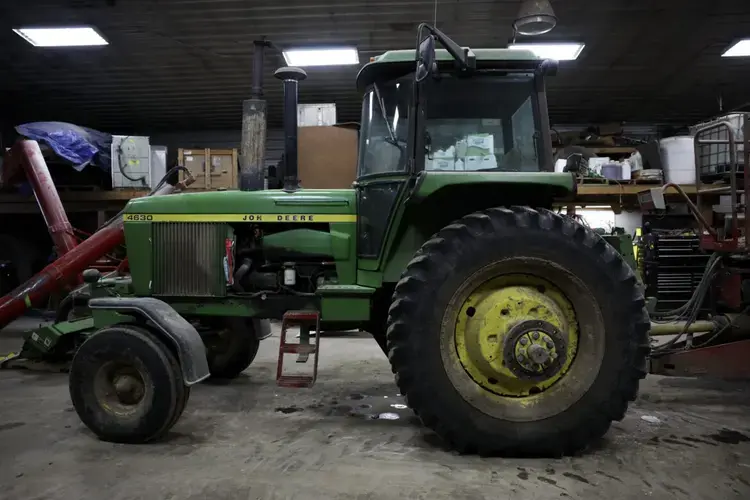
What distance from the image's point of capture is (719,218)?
6297mm

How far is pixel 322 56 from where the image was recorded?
7.46m

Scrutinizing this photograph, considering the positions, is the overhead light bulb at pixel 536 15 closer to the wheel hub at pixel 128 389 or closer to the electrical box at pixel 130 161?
the wheel hub at pixel 128 389

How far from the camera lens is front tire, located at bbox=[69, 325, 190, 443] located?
2.93 m

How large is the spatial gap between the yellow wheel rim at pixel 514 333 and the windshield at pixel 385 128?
0.99m

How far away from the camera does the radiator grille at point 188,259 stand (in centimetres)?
360

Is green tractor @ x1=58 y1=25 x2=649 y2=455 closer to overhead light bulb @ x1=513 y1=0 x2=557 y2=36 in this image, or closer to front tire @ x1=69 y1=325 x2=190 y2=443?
front tire @ x1=69 y1=325 x2=190 y2=443

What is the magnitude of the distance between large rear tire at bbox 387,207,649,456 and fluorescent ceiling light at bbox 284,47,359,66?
526cm

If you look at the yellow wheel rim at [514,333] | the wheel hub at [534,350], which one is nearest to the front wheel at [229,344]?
the yellow wheel rim at [514,333]

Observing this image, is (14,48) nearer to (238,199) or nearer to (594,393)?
(238,199)

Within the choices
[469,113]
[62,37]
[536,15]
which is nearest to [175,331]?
[469,113]

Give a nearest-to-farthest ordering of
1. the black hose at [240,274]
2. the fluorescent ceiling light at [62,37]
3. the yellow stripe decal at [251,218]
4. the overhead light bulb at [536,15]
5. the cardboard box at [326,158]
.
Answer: the yellow stripe decal at [251,218]
the black hose at [240,274]
the overhead light bulb at [536,15]
the cardboard box at [326,158]
the fluorescent ceiling light at [62,37]

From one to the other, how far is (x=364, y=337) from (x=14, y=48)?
6340 mm

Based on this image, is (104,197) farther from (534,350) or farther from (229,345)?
(534,350)

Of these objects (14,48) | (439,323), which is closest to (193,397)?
(439,323)
